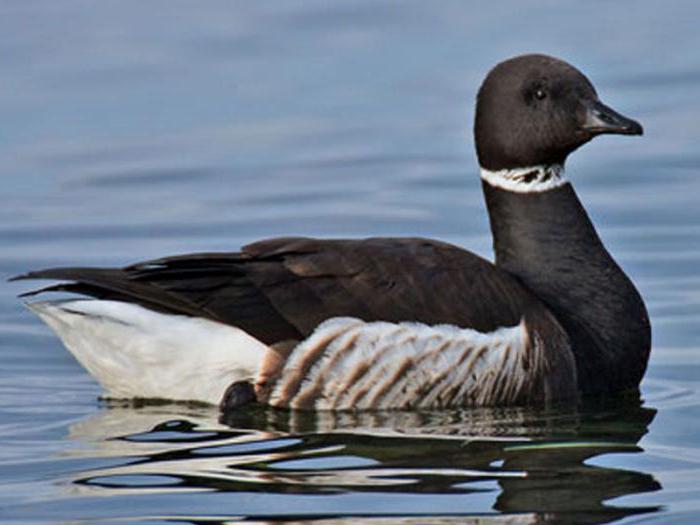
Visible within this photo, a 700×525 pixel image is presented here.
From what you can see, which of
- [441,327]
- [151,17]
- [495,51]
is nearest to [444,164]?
[495,51]

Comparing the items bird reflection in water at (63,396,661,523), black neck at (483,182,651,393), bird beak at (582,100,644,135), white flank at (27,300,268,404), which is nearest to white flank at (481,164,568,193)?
black neck at (483,182,651,393)

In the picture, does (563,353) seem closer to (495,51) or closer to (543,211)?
(543,211)

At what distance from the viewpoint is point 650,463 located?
36.6 ft

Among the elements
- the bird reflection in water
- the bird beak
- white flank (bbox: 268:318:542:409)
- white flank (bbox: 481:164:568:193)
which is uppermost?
the bird beak

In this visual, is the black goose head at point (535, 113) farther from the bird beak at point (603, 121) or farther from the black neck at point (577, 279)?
the black neck at point (577, 279)

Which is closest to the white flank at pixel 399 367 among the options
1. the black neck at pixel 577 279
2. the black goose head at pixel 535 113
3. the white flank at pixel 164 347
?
the white flank at pixel 164 347

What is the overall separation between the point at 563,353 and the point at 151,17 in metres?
10.3

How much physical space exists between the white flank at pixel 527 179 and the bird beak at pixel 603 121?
1.08ft

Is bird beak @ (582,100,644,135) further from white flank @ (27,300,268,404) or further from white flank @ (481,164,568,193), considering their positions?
white flank @ (27,300,268,404)

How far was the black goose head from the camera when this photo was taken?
43.5 ft

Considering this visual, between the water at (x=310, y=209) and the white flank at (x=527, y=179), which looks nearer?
the water at (x=310, y=209)

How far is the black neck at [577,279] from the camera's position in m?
12.8

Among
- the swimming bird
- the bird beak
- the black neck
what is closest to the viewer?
the swimming bird

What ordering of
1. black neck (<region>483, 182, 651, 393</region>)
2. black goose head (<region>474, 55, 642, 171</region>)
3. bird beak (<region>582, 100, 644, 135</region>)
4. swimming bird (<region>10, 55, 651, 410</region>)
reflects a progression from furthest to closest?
1. black goose head (<region>474, 55, 642, 171</region>)
2. bird beak (<region>582, 100, 644, 135</region>)
3. black neck (<region>483, 182, 651, 393</region>)
4. swimming bird (<region>10, 55, 651, 410</region>)
